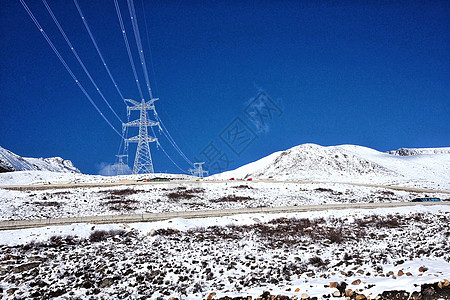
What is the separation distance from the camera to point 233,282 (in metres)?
11.2

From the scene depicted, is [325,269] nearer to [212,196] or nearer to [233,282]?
[233,282]

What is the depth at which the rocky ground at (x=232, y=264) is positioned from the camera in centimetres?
981

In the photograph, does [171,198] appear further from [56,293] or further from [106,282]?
[56,293]

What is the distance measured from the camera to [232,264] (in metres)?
13.1

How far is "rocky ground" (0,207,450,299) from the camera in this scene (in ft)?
32.2

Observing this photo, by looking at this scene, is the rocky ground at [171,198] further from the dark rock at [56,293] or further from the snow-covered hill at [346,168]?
the snow-covered hill at [346,168]

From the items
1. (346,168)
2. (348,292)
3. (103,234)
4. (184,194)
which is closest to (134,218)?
(103,234)

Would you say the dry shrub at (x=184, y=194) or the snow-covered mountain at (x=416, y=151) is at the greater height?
the snow-covered mountain at (x=416, y=151)

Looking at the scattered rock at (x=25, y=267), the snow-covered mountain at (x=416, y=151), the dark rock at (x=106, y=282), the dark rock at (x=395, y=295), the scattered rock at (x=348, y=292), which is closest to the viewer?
the dark rock at (x=395, y=295)

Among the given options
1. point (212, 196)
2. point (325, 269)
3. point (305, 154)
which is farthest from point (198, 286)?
point (305, 154)

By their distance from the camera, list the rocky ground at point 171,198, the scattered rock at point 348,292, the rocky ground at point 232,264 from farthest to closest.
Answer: the rocky ground at point 171,198 → the rocky ground at point 232,264 → the scattered rock at point 348,292

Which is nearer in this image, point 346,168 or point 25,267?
point 25,267

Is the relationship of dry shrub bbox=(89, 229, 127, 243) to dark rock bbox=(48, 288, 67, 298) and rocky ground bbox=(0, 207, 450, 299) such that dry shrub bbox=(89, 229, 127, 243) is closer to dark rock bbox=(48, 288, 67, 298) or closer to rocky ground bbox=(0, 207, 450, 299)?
rocky ground bbox=(0, 207, 450, 299)

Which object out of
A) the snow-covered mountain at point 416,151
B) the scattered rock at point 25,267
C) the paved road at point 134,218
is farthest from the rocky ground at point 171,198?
the snow-covered mountain at point 416,151
